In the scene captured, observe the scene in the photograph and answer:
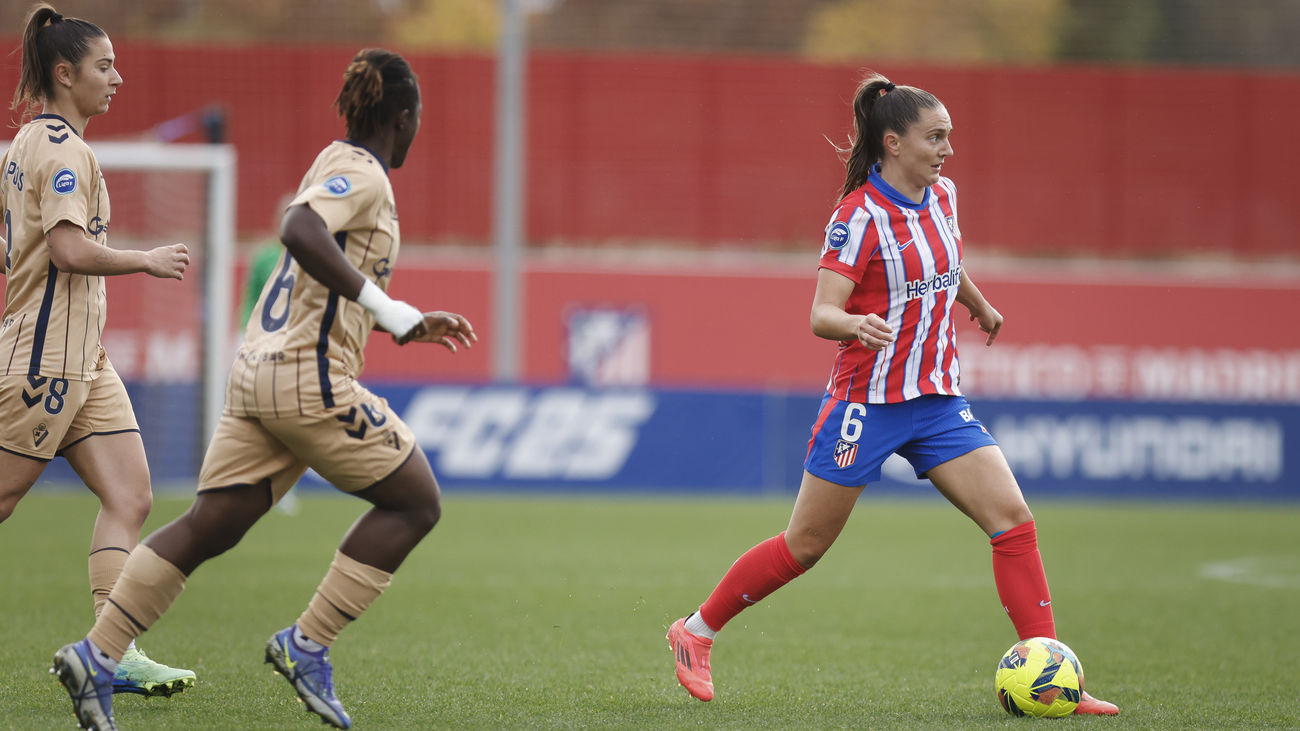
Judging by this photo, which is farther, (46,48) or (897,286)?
(897,286)

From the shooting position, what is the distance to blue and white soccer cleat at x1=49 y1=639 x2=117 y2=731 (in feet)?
13.4

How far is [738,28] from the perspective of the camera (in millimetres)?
26250

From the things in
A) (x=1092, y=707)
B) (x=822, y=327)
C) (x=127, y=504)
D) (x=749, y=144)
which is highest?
(x=749, y=144)

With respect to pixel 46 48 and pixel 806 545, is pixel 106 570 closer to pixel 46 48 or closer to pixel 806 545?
pixel 46 48

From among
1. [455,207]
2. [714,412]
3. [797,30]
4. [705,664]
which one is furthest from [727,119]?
[705,664]

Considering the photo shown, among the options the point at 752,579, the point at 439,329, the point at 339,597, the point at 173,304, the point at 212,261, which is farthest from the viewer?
the point at 173,304

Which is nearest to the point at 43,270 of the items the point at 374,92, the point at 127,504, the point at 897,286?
the point at 127,504

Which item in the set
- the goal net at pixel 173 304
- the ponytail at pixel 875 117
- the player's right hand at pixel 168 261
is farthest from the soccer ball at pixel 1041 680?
the goal net at pixel 173 304

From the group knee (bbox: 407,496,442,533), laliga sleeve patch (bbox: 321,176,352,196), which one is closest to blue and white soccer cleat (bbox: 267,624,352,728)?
knee (bbox: 407,496,442,533)

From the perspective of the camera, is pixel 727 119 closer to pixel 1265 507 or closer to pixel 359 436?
pixel 1265 507

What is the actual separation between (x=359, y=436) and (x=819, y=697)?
204 centimetres

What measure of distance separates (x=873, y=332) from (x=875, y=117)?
35.2 inches

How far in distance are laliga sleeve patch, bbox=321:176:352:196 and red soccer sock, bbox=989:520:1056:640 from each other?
8.01 ft

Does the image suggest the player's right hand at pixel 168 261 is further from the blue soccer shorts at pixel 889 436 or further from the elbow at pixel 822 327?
the blue soccer shorts at pixel 889 436
